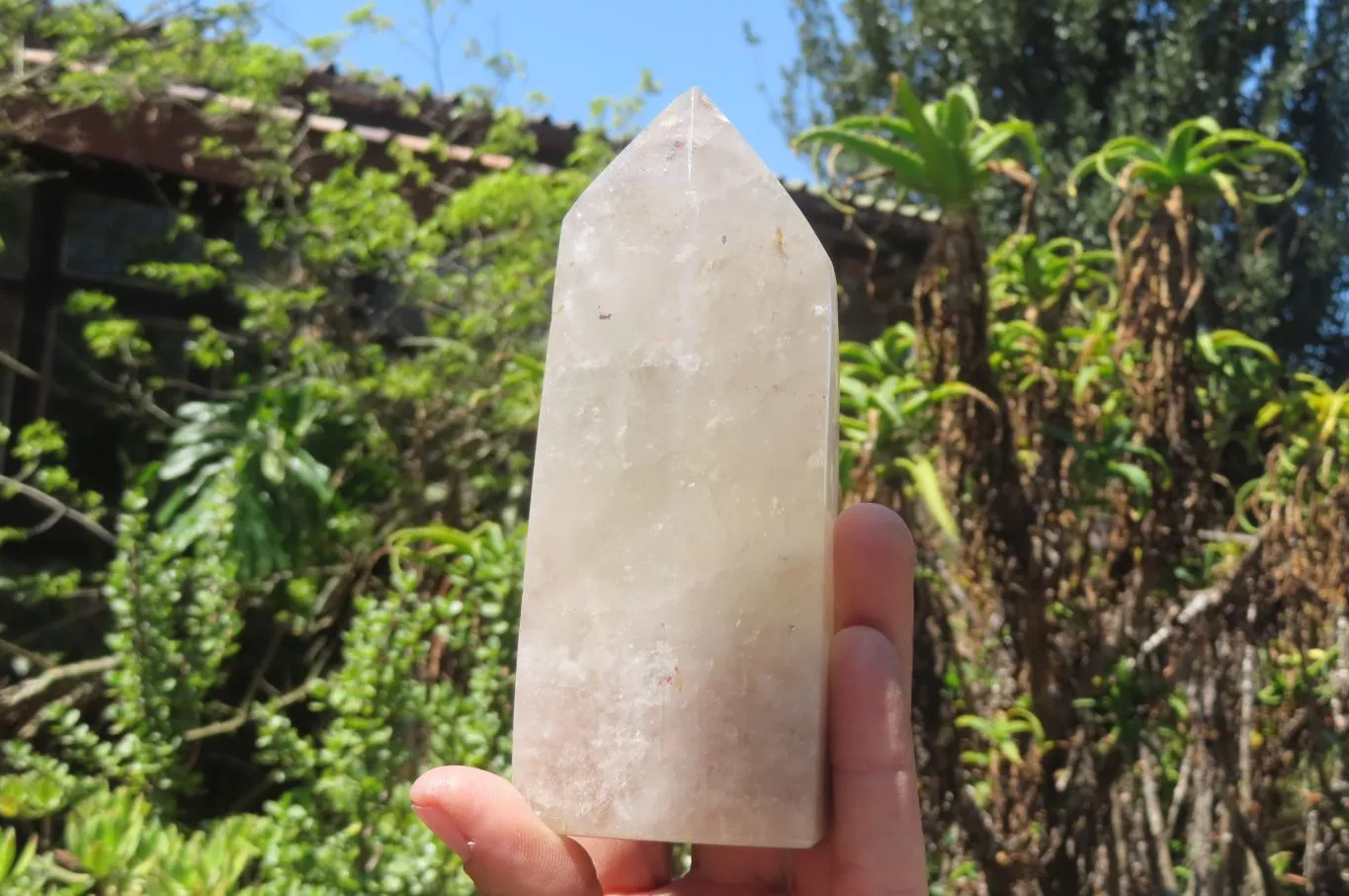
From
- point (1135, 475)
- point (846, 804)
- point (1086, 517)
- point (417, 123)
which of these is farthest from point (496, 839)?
point (417, 123)

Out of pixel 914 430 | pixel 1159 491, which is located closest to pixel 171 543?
pixel 914 430

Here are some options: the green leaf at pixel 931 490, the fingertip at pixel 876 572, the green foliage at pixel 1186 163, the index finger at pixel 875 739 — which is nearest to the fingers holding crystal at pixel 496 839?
the index finger at pixel 875 739

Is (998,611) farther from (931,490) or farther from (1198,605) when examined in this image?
(1198,605)

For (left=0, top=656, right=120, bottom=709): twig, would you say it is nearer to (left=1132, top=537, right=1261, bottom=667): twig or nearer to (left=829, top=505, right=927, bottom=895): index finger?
(left=829, top=505, right=927, bottom=895): index finger

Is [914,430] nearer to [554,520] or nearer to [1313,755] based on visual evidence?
[554,520]

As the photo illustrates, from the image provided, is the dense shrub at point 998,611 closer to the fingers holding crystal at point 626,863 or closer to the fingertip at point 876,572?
the fingertip at point 876,572

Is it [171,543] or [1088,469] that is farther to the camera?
[171,543]

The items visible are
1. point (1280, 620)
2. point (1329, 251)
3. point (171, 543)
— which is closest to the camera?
point (1280, 620)
